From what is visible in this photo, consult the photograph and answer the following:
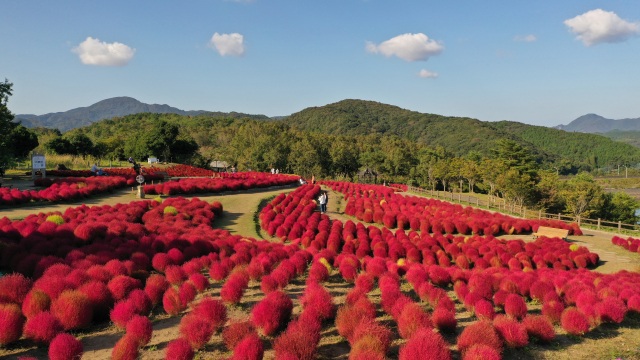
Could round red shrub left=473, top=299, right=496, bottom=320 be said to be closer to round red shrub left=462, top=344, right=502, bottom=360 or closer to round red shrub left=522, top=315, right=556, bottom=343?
round red shrub left=522, top=315, right=556, bottom=343

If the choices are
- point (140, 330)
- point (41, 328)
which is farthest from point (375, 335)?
point (41, 328)

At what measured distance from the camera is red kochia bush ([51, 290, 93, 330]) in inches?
239

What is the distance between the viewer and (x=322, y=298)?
6871mm

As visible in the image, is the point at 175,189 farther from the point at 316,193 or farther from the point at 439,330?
the point at 439,330

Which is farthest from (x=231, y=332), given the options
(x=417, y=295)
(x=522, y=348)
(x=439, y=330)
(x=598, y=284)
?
(x=598, y=284)

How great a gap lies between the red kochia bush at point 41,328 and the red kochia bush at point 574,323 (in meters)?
8.03

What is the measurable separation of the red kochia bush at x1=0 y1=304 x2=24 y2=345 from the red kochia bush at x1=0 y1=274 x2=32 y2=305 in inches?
28.1

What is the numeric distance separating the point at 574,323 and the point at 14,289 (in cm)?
912

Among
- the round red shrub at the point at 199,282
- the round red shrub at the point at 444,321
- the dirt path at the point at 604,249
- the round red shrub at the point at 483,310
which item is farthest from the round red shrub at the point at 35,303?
the dirt path at the point at 604,249

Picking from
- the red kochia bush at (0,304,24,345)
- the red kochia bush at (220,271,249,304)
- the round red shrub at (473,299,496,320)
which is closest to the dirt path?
the round red shrub at (473,299,496,320)

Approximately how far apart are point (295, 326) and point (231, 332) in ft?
2.78

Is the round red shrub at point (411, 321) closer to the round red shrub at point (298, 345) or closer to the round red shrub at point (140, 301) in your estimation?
the round red shrub at point (298, 345)

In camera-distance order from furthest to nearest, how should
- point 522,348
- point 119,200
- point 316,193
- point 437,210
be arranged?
point 316,193, point 437,210, point 119,200, point 522,348

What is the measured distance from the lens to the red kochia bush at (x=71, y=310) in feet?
19.9
